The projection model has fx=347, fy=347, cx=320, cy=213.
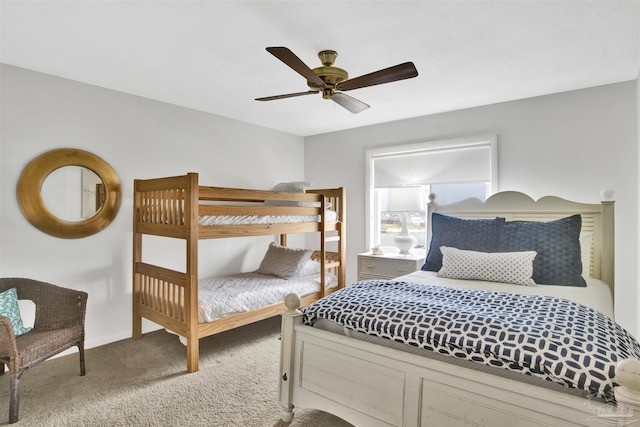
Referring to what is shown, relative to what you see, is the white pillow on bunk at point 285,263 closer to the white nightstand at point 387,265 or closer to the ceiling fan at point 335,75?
the white nightstand at point 387,265

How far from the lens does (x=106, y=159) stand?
128 inches

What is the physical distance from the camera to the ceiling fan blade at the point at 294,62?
5.84 feet

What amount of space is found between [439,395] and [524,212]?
248cm

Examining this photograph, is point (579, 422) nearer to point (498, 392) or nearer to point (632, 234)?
point (498, 392)

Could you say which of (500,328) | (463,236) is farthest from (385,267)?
(500,328)

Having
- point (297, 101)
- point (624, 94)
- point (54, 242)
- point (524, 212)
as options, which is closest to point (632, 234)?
point (524, 212)

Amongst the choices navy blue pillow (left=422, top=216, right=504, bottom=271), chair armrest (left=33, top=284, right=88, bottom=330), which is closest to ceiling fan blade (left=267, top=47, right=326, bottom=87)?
navy blue pillow (left=422, top=216, right=504, bottom=271)

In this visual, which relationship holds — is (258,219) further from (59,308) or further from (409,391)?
(409,391)

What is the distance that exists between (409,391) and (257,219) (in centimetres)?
208

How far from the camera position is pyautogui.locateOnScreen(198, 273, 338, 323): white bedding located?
2.89 meters

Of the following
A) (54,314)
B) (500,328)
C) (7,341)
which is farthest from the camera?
(54,314)

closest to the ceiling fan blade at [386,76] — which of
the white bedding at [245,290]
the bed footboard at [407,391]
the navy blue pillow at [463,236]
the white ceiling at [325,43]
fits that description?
the white ceiling at [325,43]

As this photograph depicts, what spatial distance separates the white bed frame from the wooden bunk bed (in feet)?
3.41

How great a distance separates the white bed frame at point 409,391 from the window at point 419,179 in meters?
2.53
